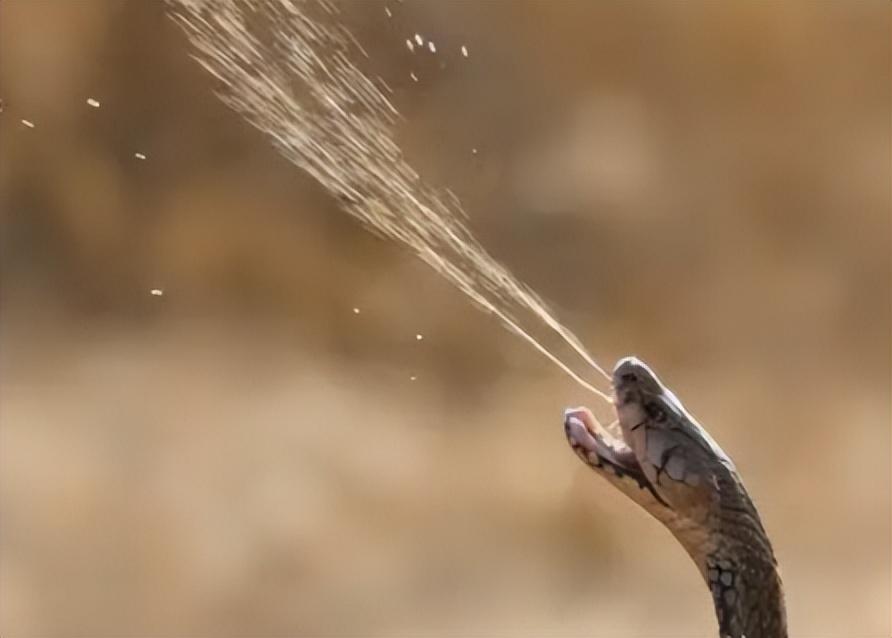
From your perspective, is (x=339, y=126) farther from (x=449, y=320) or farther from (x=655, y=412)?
(x=655, y=412)

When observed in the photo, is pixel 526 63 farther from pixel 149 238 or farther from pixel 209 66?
pixel 149 238

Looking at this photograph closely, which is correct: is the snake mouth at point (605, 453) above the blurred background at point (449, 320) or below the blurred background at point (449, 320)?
below

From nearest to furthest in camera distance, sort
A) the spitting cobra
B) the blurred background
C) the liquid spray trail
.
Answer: the spitting cobra, the liquid spray trail, the blurred background

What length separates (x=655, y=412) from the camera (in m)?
0.94

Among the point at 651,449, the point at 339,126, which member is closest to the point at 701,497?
the point at 651,449

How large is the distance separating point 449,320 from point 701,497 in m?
0.56

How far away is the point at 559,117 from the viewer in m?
1.46

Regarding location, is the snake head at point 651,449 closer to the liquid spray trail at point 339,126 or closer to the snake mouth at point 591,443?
the snake mouth at point 591,443

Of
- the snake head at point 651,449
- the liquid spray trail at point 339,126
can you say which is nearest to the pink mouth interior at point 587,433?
the snake head at point 651,449

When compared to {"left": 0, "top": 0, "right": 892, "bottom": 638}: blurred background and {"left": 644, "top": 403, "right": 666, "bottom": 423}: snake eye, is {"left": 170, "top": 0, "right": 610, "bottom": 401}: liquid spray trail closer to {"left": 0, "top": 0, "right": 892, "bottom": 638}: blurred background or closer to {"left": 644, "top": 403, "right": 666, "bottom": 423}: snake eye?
{"left": 0, "top": 0, "right": 892, "bottom": 638}: blurred background

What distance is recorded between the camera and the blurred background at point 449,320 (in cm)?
138

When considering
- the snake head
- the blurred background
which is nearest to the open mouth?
the snake head

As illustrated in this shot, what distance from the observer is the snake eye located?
3.08 feet

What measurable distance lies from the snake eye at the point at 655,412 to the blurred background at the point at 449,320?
0.45 m
